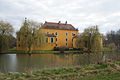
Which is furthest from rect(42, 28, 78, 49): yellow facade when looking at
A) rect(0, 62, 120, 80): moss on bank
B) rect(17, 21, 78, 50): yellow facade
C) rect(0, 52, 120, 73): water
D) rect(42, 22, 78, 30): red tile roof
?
rect(0, 62, 120, 80): moss on bank

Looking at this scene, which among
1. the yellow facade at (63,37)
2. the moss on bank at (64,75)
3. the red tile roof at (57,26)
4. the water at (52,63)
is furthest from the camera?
the red tile roof at (57,26)

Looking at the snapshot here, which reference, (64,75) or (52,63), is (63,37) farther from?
(64,75)

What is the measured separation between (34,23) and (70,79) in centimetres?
2678

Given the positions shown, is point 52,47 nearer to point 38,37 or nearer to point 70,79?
point 38,37

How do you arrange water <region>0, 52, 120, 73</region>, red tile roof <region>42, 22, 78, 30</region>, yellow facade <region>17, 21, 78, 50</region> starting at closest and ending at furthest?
water <region>0, 52, 120, 73</region>
yellow facade <region>17, 21, 78, 50</region>
red tile roof <region>42, 22, 78, 30</region>

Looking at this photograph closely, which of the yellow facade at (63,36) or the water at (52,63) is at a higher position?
the yellow facade at (63,36)

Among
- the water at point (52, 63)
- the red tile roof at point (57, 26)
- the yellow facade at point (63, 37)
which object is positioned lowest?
the water at point (52, 63)

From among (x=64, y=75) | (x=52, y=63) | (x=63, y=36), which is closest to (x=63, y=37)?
(x=63, y=36)

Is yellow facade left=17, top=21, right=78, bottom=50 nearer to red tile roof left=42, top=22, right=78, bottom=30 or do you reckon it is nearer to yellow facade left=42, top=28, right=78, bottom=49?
yellow facade left=42, top=28, right=78, bottom=49

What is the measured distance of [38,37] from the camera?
30.5 metres

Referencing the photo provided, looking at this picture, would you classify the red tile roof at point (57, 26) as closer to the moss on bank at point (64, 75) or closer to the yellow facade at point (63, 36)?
the yellow facade at point (63, 36)

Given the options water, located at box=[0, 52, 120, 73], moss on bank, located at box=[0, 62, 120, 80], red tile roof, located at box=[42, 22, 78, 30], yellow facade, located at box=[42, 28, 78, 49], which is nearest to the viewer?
moss on bank, located at box=[0, 62, 120, 80]

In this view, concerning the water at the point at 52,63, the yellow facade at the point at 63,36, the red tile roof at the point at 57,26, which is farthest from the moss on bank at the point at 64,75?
the red tile roof at the point at 57,26

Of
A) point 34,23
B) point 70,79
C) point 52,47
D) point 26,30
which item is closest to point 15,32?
point 26,30
